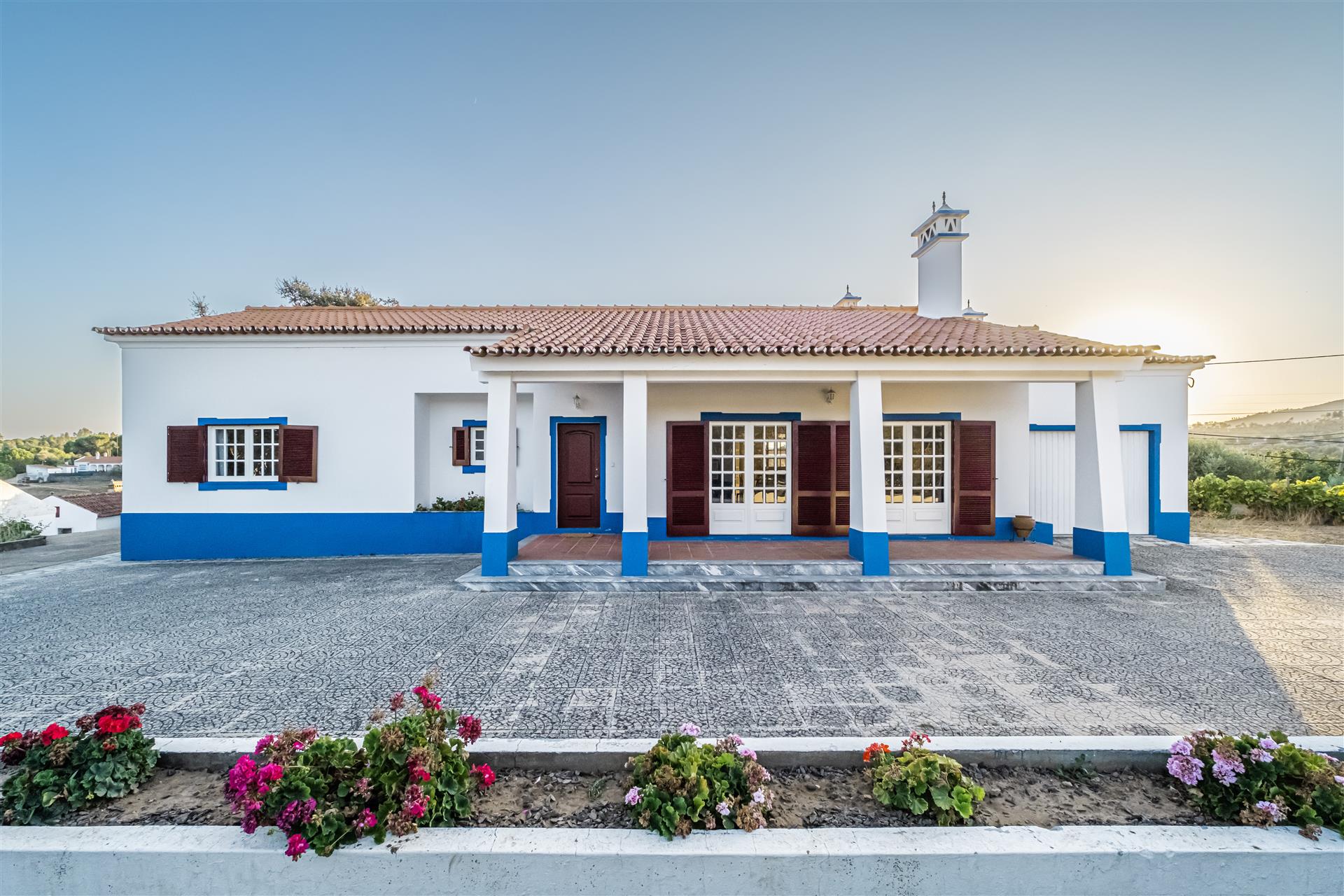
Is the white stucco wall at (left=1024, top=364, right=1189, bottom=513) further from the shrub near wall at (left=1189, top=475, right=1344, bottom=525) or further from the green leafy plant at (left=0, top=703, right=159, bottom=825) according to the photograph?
the green leafy plant at (left=0, top=703, right=159, bottom=825)

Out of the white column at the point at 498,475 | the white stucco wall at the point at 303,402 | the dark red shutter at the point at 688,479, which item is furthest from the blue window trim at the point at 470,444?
the dark red shutter at the point at 688,479

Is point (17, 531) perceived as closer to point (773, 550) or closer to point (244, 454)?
point (244, 454)

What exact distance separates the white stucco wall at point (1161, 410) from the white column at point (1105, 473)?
10.6 ft

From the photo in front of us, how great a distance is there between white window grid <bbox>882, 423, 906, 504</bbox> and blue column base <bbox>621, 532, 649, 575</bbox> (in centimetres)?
543

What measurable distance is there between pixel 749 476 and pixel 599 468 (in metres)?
3.11

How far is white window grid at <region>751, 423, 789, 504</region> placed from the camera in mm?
10195

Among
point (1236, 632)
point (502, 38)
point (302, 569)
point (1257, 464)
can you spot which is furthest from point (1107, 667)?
point (1257, 464)

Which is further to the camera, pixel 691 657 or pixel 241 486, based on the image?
pixel 241 486

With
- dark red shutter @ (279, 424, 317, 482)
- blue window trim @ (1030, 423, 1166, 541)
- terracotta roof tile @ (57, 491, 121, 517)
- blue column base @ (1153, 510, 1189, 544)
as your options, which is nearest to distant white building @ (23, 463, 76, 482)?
terracotta roof tile @ (57, 491, 121, 517)

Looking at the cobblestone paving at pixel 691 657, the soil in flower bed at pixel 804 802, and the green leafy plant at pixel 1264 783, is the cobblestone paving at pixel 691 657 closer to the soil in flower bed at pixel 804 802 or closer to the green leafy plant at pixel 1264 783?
the soil in flower bed at pixel 804 802

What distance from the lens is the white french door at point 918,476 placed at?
402 inches

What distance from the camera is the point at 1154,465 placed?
11031mm

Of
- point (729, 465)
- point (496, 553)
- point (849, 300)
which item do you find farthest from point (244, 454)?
point (849, 300)

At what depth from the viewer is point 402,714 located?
3799mm
